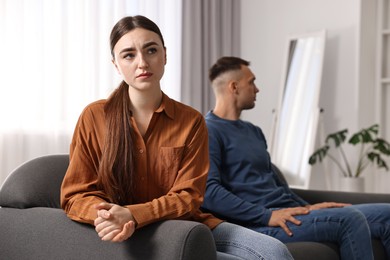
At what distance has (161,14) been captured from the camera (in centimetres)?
515

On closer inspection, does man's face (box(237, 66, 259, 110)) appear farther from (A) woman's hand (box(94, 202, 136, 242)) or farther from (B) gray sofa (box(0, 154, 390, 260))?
(A) woman's hand (box(94, 202, 136, 242))

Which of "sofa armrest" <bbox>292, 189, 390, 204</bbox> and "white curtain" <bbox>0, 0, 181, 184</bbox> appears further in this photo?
"white curtain" <bbox>0, 0, 181, 184</bbox>

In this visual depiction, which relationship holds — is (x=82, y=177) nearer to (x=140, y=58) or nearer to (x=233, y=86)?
(x=140, y=58)

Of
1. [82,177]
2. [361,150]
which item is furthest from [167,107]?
[361,150]

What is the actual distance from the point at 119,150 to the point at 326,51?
3669 millimetres

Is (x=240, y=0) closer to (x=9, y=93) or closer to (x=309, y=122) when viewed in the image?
(x=309, y=122)

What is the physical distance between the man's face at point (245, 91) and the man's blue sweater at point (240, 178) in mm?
92

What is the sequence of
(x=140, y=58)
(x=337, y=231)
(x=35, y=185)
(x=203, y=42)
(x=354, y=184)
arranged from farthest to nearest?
(x=203, y=42) < (x=354, y=184) < (x=337, y=231) < (x=35, y=185) < (x=140, y=58)

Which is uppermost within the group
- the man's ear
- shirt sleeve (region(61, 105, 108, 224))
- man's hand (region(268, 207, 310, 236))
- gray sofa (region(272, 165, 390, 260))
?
the man's ear

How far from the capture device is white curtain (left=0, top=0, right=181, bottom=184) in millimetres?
4156

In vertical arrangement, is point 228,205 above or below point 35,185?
below

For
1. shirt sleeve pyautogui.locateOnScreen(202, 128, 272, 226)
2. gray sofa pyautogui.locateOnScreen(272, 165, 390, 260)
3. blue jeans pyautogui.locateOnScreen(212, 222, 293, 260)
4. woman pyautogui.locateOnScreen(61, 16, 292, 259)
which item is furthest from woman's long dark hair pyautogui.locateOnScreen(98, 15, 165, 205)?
gray sofa pyautogui.locateOnScreen(272, 165, 390, 260)

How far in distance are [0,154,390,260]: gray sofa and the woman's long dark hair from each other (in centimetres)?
15

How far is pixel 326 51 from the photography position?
5305 millimetres
